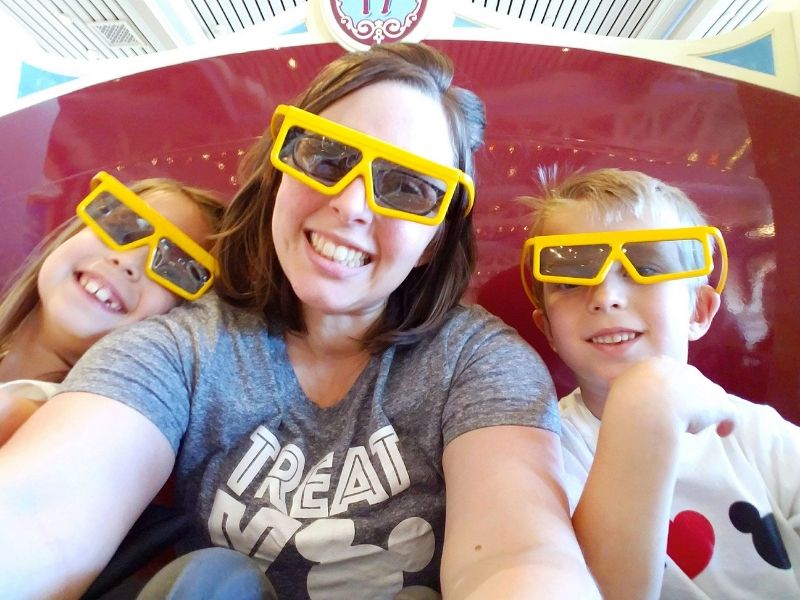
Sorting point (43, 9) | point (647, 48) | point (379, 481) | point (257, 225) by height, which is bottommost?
point (379, 481)

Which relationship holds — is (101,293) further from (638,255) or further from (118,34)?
(118,34)

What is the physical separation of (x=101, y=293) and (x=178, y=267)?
0.14m

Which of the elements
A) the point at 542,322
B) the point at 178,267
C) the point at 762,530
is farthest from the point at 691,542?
the point at 178,267

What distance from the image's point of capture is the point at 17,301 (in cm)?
106

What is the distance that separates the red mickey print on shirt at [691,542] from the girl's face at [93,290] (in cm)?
89

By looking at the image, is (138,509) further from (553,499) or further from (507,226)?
(507,226)

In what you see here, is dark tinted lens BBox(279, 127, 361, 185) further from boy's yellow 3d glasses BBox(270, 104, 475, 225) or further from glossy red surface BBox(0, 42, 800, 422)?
glossy red surface BBox(0, 42, 800, 422)

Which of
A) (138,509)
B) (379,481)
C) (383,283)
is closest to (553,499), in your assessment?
(379,481)

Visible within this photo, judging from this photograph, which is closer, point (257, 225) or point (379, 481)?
point (379, 481)

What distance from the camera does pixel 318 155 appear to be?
758 millimetres

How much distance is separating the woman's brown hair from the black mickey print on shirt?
1.68ft

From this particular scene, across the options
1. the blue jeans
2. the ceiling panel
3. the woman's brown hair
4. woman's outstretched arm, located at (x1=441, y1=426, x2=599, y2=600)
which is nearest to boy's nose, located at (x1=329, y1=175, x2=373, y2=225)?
the woman's brown hair

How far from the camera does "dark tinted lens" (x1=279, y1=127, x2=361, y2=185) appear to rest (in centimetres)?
74

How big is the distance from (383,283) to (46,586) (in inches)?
19.2
